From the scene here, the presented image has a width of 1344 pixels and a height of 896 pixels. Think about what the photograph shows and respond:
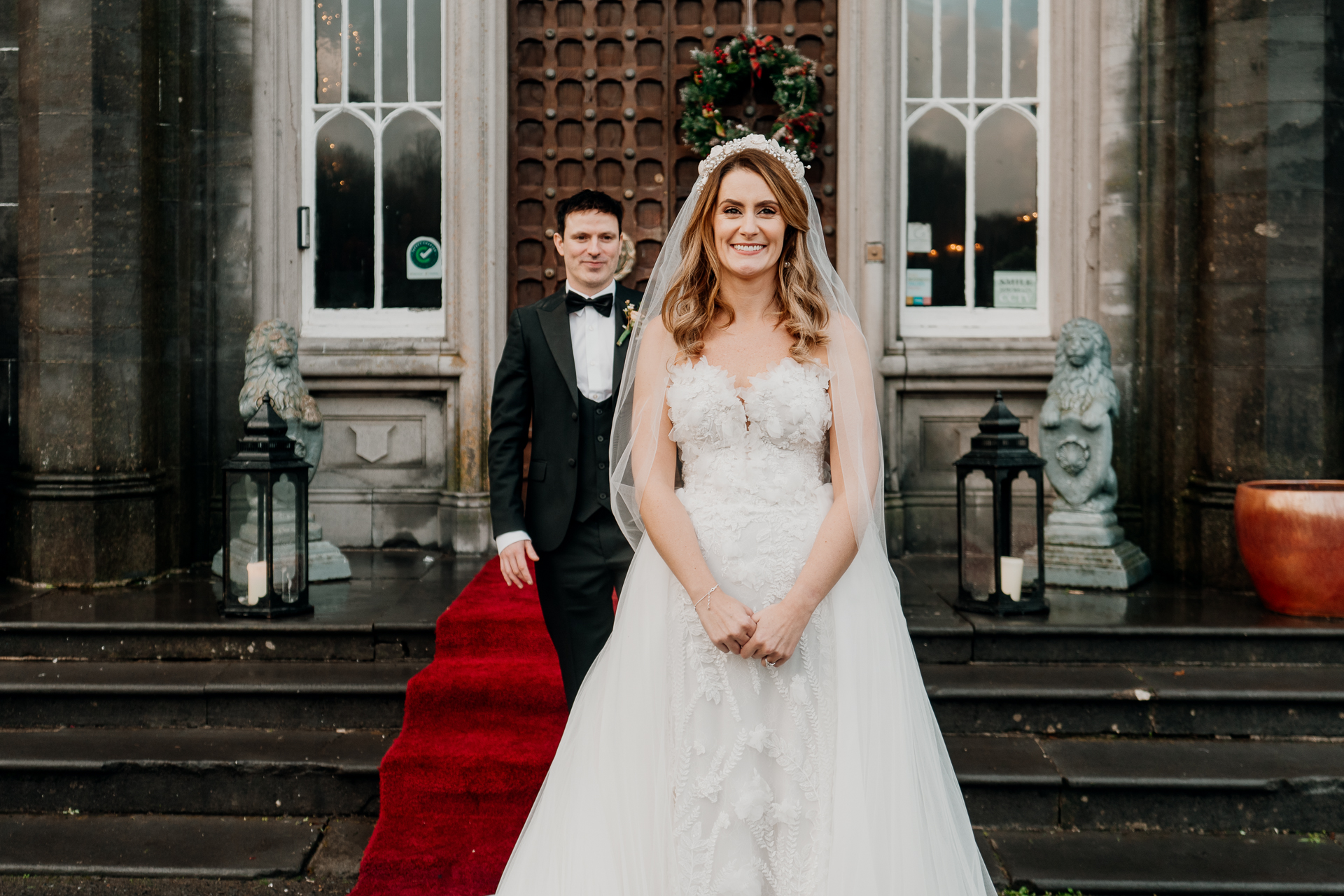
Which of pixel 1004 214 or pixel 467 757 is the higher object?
pixel 1004 214

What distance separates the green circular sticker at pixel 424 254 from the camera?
7.14 m

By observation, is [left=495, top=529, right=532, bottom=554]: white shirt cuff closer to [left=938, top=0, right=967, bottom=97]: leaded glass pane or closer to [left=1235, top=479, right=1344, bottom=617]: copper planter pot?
[left=1235, top=479, right=1344, bottom=617]: copper planter pot

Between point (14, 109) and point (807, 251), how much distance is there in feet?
19.3

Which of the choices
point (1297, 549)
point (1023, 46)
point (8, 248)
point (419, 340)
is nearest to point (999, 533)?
point (1297, 549)

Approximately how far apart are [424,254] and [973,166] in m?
3.70

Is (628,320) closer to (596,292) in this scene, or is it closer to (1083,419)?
(596,292)

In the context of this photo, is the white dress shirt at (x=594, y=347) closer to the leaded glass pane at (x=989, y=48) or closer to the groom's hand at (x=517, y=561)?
the groom's hand at (x=517, y=561)

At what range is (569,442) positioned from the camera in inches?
127

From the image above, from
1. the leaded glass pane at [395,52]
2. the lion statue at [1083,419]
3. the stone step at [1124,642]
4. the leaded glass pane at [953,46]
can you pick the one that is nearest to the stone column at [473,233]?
the leaded glass pane at [395,52]

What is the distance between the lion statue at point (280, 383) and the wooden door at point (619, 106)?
1741 millimetres

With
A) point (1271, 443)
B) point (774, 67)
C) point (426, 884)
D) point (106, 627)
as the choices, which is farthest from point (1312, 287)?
point (106, 627)

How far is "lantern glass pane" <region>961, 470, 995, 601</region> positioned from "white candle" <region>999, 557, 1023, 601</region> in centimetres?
6

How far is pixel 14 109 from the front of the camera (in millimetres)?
6379

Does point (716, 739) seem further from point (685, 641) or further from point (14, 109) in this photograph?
point (14, 109)
